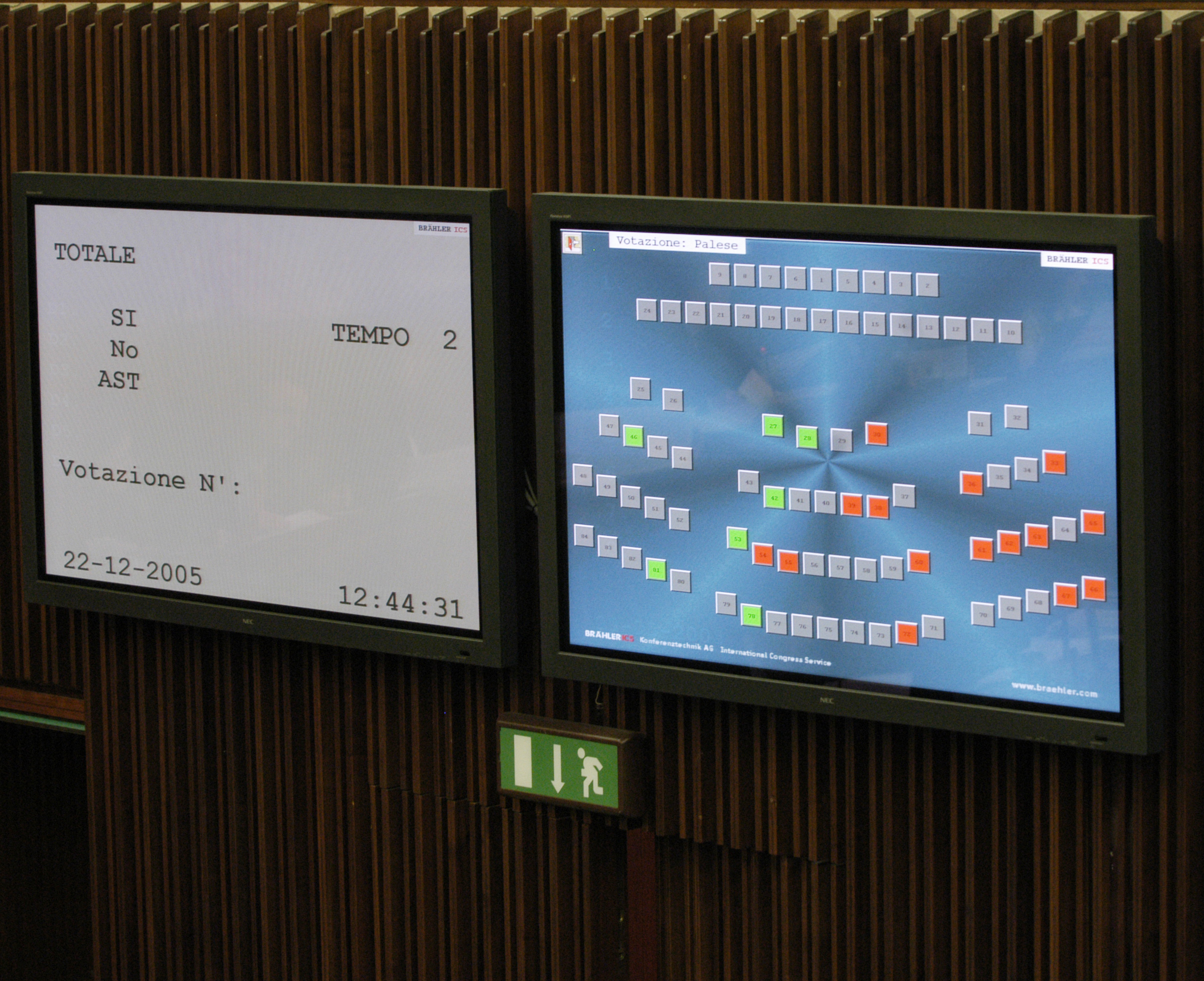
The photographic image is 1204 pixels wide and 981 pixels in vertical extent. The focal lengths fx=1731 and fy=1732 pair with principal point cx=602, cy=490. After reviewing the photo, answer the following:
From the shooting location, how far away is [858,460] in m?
2.59

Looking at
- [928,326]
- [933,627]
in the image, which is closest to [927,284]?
[928,326]

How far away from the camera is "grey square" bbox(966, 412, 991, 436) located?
2.48 m

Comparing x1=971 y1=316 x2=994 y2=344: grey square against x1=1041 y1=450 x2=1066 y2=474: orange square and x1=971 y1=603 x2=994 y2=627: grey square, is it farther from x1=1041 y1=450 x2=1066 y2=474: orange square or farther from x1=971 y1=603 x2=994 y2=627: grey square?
x1=971 y1=603 x2=994 y2=627: grey square

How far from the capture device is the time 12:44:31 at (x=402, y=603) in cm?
296

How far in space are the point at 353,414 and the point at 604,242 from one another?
22.5 inches

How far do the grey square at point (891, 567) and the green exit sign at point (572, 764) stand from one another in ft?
1.86

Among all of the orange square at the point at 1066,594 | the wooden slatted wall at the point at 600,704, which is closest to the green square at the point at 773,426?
the wooden slatted wall at the point at 600,704

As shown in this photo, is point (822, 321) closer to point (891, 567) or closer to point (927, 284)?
point (927, 284)

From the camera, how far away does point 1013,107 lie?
8.23 ft

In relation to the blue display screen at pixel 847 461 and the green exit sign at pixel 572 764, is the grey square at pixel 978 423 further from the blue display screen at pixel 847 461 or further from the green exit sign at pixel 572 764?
the green exit sign at pixel 572 764

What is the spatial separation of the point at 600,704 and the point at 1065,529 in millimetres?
897

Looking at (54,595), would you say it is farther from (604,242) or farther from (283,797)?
(604,242)

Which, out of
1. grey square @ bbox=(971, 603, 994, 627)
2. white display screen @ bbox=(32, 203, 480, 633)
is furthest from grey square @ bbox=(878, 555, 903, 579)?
white display screen @ bbox=(32, 203, 480, 633)

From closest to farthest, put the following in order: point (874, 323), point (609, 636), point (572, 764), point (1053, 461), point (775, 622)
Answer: point (1053, 461) → point (874, 323) → point (775, 622) → point (609, 636) → point (572, 764)
